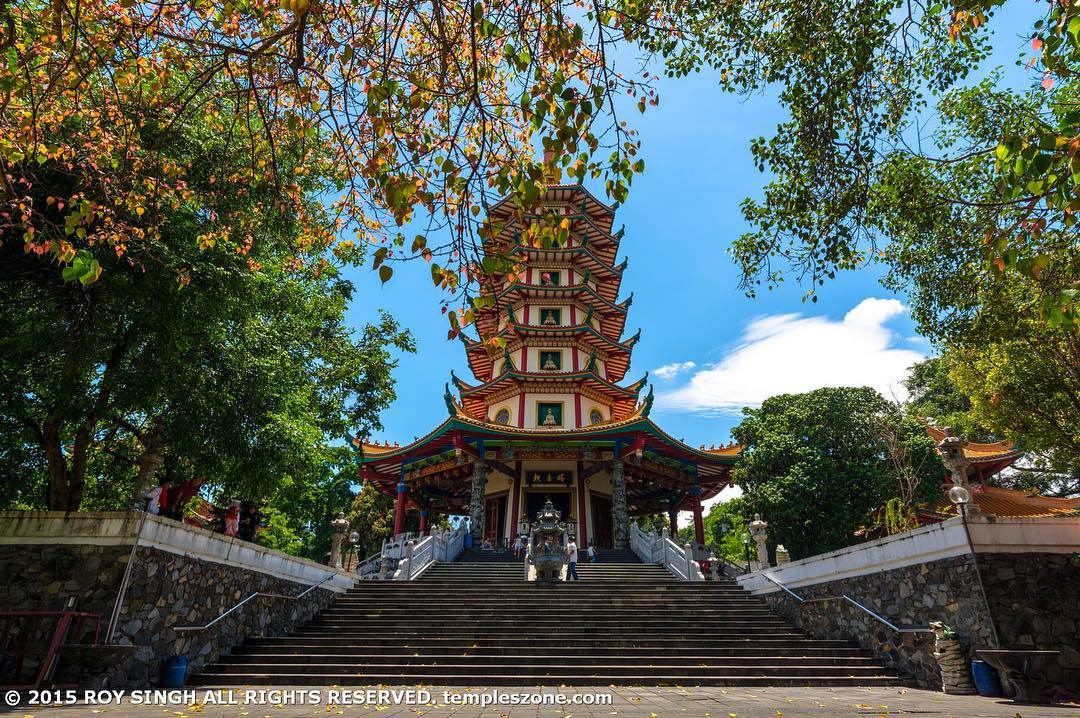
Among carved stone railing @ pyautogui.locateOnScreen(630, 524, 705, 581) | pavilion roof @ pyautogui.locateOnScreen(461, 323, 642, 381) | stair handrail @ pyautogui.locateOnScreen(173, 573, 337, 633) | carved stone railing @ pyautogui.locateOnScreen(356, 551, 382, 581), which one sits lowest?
stair handrail @ pyautogui.locateOnScreen(173, 573, 337, 633)

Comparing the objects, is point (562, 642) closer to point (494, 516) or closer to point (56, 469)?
point (56, 469)

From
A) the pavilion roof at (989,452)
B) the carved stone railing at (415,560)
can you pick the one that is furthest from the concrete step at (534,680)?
the pavilion roof at (989,452)

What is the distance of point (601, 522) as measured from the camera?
23.4 meters

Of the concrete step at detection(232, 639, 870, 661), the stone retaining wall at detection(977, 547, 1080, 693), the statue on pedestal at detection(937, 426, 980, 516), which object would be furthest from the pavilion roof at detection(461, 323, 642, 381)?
the stone retaining wall at detection(977, 547, 1080, 693)

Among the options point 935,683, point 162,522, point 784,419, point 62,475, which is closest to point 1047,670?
point 935,683

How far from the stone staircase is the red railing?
75.4 inches

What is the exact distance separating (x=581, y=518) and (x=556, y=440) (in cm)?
346

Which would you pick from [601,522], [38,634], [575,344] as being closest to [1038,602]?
[38,634]

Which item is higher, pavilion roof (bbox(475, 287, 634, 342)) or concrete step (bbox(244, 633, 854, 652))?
pavilion roof (bbox(475, 287, 634, 342))

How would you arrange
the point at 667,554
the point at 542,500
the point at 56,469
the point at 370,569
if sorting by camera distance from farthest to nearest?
1. the point at 542,500
2. the point at 667,554
3. the point at 370,569
4. the point at 56,469

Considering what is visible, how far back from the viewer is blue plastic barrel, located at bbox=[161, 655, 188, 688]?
761 centimetres

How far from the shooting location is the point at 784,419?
27938 millimetres

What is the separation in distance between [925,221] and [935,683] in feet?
20.7

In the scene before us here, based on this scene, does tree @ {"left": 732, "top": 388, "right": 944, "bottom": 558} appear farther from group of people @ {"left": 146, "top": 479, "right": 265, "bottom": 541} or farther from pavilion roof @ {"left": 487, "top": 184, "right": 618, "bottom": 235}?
group of people @ {"left": 146, "top": 479, "right": 265, "bottom": 541}
